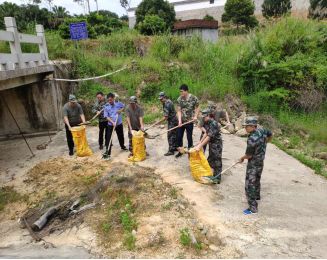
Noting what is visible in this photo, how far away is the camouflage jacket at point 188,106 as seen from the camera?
7.36 meters

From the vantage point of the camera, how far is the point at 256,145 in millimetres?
5090

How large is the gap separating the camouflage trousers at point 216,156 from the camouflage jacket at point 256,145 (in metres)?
1.14

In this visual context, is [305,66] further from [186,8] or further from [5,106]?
[186,8]

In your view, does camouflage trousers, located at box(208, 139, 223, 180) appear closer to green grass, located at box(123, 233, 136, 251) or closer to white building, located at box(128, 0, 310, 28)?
green grass, located at box(123, 233, 136, 251)

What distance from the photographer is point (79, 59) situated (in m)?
12.8

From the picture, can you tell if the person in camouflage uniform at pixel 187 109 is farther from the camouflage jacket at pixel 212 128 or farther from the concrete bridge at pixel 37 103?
the concrete bridge at pixel 37 103

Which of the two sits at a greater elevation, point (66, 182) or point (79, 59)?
point (79, 59)

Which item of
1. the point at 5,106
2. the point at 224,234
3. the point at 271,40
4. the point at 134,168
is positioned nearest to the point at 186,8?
the point at 271,40

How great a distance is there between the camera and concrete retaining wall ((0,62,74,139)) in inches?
414

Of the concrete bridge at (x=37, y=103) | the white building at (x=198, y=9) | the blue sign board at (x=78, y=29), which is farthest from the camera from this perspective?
the white building at (x=198, y=9)

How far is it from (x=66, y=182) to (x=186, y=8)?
110ft

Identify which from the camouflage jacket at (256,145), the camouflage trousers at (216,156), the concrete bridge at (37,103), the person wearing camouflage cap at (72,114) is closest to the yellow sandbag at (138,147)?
the person wearing camouflage cap at (72,114)

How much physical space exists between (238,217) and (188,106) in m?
2.96

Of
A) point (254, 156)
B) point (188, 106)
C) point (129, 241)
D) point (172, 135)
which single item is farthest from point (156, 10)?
point (129, 241)
